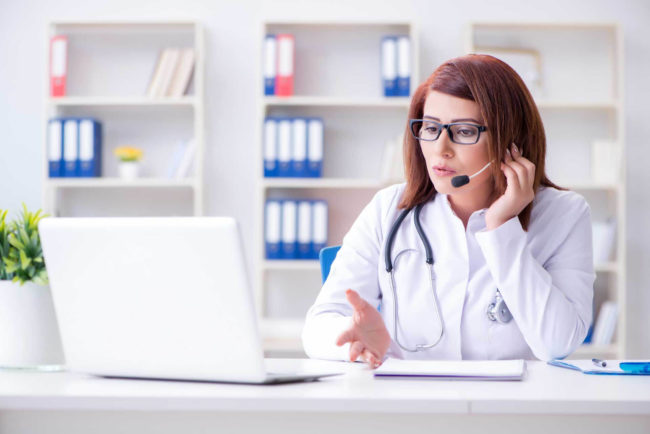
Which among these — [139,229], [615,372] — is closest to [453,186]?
[615,372]

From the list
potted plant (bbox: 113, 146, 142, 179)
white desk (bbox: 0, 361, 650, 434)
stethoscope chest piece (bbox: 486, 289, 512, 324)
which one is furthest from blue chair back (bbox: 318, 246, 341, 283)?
potted plant (bbox: 113, 146, 142, 179)

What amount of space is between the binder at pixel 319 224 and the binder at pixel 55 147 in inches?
48.3

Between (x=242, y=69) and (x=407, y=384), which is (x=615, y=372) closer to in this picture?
(x=407, y=384)

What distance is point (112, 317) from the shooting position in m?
1.06

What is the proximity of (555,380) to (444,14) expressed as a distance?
3.00 metres

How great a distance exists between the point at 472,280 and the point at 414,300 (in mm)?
132

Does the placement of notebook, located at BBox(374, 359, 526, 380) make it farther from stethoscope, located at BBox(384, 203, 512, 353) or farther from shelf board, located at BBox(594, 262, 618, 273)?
shelf board, located at BBox(594, 262, 618, 273)

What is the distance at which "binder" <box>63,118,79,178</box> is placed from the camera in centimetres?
362

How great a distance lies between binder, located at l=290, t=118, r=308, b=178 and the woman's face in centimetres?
194

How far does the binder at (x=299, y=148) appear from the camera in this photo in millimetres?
3564

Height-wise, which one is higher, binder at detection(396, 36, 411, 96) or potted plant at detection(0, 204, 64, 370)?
binder at detection(396, 36, 411, 96)

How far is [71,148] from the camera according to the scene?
364cm

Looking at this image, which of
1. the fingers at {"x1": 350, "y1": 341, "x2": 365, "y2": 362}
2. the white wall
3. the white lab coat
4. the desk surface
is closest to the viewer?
the desk surface

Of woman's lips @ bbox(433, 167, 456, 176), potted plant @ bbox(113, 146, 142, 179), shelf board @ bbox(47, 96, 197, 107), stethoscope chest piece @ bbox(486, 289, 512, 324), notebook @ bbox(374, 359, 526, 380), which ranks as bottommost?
notebook @ bbox(374, 359, 526, 380)
